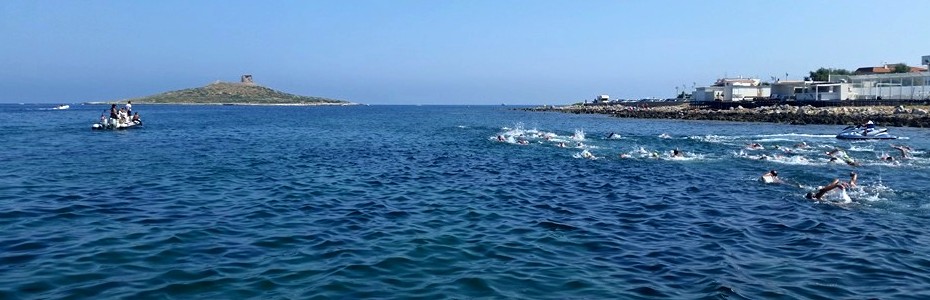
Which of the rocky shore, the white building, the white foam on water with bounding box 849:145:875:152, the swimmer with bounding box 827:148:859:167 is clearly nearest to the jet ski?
the white foam on water with bounding box 849:145:875:152

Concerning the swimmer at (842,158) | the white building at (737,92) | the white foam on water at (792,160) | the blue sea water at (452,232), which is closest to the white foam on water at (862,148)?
the swimmer at (842,158)

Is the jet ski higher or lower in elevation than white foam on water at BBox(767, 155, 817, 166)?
higher

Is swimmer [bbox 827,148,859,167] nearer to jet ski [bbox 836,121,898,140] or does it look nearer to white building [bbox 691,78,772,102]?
jet ski [bbox 836,121,898,140]

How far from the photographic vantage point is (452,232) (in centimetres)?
1149

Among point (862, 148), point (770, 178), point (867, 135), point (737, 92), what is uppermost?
point (737, 92)

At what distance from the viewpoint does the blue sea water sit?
8.20m

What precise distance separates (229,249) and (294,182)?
8699 millimetres

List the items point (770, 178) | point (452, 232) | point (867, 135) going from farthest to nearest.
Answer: point (867, 135) < point (770, 178) < point (452, 232)

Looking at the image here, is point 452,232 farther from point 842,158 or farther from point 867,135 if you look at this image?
point 867,135

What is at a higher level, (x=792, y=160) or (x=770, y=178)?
(x=770, y=178)

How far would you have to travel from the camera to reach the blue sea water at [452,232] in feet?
26.9

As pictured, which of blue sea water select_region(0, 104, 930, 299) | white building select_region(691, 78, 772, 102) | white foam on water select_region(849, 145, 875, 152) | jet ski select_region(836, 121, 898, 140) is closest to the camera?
blue sea water select_region(0, 104, 930, 299)

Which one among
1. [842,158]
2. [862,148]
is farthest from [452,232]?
[862,148]

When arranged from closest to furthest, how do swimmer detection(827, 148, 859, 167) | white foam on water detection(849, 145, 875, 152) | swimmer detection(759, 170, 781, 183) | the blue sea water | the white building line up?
1. the blue sea water
2. swimmer detection(759, 170, 781, 183)
3. swimmer detection(827, 148, 859, 167)
4. white foam on water detection(849, 145, 875, 152)
5. the white building
